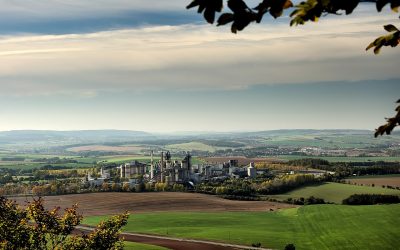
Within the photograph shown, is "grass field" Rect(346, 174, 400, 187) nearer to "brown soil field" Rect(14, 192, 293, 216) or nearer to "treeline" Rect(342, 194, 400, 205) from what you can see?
"treeline" Rect(342, 194, 400, 205)

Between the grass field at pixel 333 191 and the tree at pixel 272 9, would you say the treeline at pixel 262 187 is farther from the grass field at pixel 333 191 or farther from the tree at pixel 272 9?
the tree at pixel 272 9

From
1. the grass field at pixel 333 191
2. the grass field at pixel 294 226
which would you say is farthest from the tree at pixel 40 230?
the grass field at pixel 333 191

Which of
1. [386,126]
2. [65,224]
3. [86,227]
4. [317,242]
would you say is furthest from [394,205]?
[386,126]

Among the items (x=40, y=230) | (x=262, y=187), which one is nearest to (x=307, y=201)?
(x=262, y=187)

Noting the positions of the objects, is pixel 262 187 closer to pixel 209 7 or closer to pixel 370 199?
pixel 370 199

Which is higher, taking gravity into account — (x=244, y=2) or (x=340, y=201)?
(x=244, y=2)

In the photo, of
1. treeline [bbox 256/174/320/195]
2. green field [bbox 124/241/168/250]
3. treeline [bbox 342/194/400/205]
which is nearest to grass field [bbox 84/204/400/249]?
treeline [bbox 342/194/400/205]

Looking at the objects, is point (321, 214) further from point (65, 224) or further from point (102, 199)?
point (65, 224)
